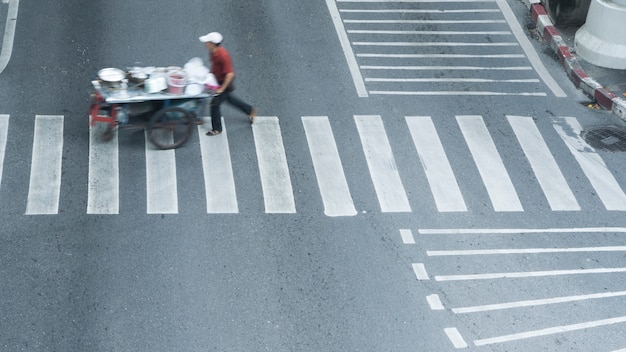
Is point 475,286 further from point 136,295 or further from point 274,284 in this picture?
point 136,295

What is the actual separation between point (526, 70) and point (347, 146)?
4433 millimetres

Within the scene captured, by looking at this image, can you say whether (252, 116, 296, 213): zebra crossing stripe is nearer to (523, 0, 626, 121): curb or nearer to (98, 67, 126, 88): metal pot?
(98, 67, 126, 88): metal pot

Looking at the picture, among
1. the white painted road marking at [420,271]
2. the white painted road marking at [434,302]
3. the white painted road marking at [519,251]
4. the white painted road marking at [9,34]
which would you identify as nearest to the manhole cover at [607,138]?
the white painted road marking at [519,251]

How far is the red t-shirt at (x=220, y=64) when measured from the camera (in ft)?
49.1

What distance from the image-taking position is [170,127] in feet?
50.3

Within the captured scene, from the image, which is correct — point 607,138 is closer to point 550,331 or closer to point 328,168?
point 328,168

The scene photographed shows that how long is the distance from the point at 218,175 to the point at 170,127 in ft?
4.15

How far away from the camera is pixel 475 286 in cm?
1295

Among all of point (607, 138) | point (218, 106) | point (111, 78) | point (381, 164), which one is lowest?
point (607, 138)

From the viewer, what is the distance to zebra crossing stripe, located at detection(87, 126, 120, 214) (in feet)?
45.6

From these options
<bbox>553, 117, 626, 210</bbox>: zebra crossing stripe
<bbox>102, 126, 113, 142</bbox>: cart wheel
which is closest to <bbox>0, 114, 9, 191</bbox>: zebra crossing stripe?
<bbox>102, 126, 113, 142</bbox>: cart wheel

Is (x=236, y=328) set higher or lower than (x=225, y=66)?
lower

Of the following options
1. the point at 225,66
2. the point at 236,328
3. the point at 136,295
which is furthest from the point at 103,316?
the point at 225,66

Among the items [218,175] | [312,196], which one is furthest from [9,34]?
[312,196]
